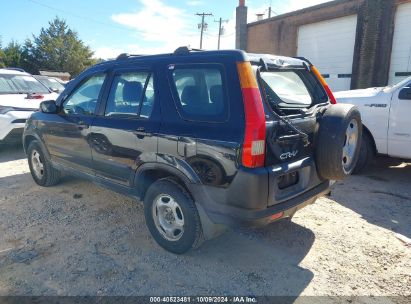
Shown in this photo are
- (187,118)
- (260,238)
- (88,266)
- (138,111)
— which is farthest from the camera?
(260,238)

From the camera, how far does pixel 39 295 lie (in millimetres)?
2586

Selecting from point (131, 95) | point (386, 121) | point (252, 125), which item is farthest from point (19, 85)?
point (386, 121)

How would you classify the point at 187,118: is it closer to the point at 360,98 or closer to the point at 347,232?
the point at 347,232

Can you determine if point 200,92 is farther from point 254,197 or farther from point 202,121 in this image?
point 254,197

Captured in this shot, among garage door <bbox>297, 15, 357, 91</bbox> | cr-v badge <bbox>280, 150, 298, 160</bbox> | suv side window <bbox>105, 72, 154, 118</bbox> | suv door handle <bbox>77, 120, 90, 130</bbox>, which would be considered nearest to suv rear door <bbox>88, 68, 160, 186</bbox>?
suv side window <bbox>105, 72, 154, 118</bbox>

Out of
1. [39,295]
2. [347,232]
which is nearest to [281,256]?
[347,232]

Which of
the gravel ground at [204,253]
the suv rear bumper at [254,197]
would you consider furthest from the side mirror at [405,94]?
the suv rear bumper at [254,197]

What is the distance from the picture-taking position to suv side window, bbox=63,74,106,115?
374 cm

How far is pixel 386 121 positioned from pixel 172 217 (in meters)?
3.93

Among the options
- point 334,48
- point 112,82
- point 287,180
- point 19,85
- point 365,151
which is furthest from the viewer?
point 334,48

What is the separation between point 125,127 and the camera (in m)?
3.26

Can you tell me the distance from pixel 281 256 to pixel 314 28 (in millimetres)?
14079

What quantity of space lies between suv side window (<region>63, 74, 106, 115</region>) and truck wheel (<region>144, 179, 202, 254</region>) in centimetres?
137

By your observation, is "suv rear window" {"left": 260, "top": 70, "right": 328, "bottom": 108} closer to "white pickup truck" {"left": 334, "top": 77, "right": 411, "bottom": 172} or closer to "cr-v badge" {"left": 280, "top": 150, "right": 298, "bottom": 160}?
"cr-v badge" {"left": 280, "top": 150, "right": 298, "bottom": 160}
